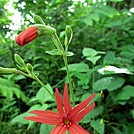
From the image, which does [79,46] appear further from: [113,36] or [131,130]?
[131,130]

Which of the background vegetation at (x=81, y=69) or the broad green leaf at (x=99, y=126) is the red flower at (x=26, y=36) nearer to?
the background vegetation at (x=81, y=69)

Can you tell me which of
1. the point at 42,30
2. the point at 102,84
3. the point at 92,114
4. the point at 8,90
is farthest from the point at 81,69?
the point at 8,90

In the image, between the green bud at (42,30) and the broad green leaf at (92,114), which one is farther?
the broad green leaf at (92,114)

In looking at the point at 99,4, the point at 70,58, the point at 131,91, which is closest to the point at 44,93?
the point at 131,91

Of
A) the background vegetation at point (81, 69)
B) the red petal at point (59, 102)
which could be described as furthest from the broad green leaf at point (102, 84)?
the red petal at point (59, 102)

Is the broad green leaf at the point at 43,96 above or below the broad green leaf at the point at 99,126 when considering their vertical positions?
above

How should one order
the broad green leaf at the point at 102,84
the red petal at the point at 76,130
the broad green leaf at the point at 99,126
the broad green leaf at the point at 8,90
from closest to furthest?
the red petal at the point at 76,130
the broad green leaf at the point at 99,126
the broad green leaf at the point at 102,84
the broad green leaf at the point at 8,90

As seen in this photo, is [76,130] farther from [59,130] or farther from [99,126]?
[99,126]
